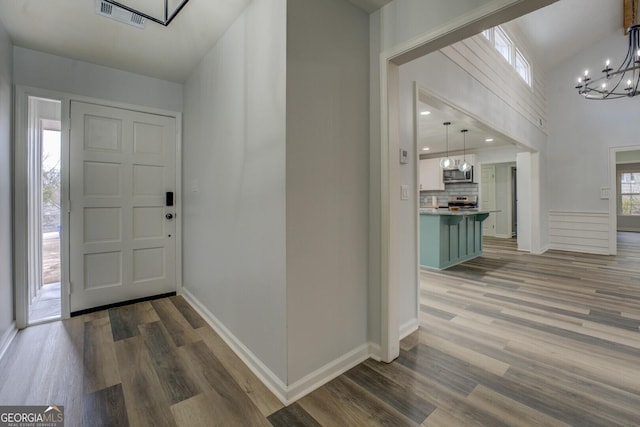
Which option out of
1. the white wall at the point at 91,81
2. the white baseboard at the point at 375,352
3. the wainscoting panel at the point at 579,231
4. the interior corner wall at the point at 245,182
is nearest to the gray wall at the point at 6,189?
the white wall at the point at 91,81

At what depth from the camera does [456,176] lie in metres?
8.48

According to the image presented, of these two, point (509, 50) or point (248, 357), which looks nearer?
point (248, 357)

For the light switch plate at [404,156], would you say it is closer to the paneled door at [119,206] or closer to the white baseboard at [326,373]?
the white baseboard at [326,373]

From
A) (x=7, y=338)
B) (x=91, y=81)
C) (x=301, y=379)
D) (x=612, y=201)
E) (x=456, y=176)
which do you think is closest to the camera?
(x=301, y=379)

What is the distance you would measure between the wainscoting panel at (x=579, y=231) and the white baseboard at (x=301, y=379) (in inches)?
273

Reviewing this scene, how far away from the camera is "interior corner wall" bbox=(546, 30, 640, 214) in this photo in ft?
Result: 18.8

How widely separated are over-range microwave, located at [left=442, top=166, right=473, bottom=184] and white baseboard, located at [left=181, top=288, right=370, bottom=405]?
304 inches

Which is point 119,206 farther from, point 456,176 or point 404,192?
point 456,176

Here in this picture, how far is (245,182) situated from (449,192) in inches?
334

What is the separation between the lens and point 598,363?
195cm

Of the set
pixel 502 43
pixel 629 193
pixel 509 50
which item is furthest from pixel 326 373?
pixel 629 193

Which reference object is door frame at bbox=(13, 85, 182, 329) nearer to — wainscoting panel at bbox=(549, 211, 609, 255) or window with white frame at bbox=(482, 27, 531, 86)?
window with white frame at bbox=(482, 27, 531, 86)

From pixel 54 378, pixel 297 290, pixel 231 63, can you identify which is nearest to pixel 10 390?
pixel 54 378

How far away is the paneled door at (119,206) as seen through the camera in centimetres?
283
